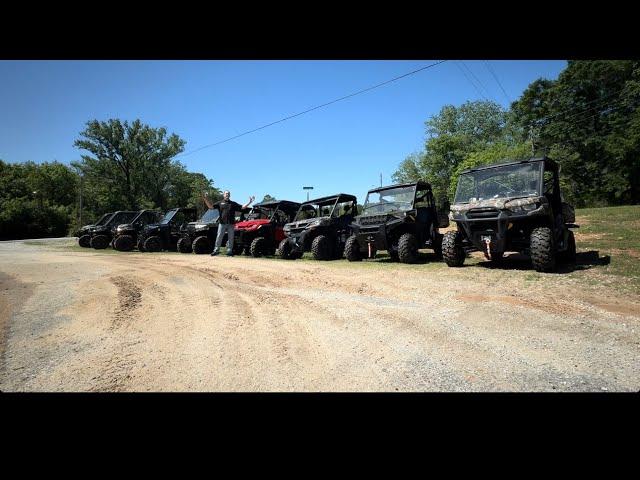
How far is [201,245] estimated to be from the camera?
45.3 ft

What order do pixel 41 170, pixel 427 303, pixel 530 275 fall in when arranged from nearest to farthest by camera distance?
pixel 427 303 → pixel 530 275 → pixel 41 170

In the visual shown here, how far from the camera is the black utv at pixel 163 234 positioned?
51.1 ft

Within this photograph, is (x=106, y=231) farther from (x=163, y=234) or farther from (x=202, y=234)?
(x=202, y=234)

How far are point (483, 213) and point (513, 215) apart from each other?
0.59 meters

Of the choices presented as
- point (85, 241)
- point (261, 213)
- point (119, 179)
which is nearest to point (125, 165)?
point (119, 179)

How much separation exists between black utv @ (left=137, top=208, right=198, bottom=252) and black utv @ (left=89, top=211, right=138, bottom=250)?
223cm

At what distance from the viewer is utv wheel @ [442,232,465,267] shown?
7848mm

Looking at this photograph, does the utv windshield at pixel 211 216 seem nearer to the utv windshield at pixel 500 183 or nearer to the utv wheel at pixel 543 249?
the utv windshield at pixel 500 183
